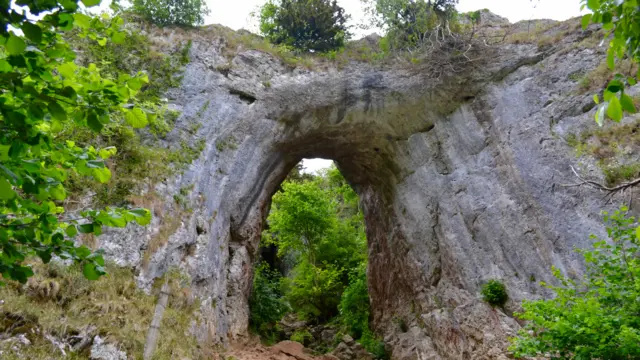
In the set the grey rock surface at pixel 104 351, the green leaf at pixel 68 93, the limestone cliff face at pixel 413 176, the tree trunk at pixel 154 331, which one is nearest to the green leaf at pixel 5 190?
the green leaf at pixel 68 93

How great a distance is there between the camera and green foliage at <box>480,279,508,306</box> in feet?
35.3

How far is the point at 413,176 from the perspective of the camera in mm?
14352

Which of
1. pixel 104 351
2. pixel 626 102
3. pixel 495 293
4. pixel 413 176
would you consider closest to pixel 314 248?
pixel 413 176

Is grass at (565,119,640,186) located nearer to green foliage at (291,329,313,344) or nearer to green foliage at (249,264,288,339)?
green foliage at (249,264,288,339)

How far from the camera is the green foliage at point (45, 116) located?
2166mm

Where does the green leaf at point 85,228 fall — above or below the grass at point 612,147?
below

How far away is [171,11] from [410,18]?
820 centimetres

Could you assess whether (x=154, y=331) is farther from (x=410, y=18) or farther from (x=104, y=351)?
(x=410, y=18)

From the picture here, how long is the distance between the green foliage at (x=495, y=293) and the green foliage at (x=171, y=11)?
12123 millimetres

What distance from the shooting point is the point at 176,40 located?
1422 centimetres

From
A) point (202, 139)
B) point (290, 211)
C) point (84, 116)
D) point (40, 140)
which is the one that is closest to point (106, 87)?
point (84, 116)

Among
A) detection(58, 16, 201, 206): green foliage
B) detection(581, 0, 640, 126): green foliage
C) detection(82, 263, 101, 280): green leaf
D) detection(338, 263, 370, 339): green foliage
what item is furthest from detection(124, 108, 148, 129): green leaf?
detection(338, 263, 370, 339): green foliage

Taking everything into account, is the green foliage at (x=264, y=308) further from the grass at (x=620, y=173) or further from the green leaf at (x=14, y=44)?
the green leaf at (x=14, y=44)

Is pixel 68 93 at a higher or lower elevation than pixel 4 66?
lower
